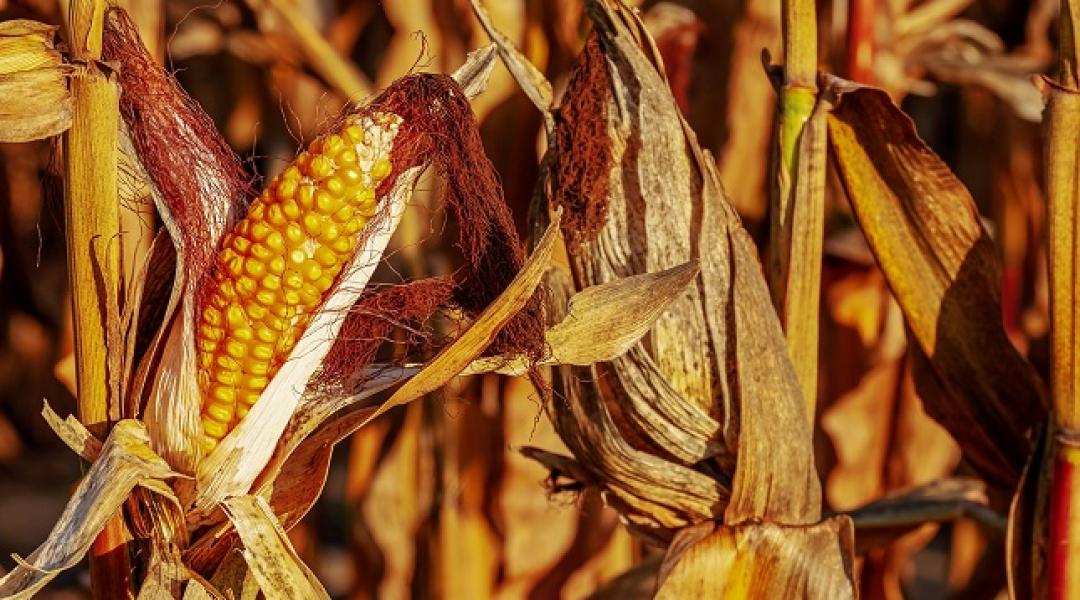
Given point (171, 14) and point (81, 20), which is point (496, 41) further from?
point (171, 14)

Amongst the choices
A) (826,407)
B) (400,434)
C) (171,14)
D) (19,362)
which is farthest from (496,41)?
(19,362)

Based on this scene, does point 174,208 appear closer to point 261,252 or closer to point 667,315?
point 261,252

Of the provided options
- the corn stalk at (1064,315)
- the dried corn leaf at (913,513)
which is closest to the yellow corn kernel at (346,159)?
the corn stalk at (1064,315)

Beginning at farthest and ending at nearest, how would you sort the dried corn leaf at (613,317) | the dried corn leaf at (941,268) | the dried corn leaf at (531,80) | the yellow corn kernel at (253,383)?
1. the dried corn leaf at (941,268)
2. the dried corn leaf at (531,80)
3. the dried corn leaf at (613,317)
4. the yellow corn kernel at (253,383)

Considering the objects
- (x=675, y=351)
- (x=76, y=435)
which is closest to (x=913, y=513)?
(x=675, y=351)

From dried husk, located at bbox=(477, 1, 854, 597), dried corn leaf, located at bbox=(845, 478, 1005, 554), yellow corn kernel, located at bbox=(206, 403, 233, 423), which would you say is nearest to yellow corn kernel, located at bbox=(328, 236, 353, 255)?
yellow corn kernel, located at bbox=(206, 403, 233, 423)

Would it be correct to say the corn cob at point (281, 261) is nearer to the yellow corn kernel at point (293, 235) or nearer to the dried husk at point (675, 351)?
the yellow corn kernel at point (293, 235)
